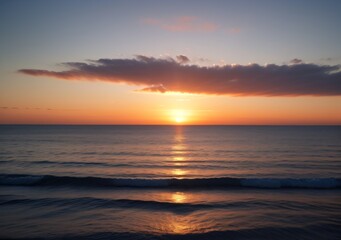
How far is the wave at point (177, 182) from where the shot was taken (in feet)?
67.6

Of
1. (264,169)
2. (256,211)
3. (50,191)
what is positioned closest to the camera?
(256,211)

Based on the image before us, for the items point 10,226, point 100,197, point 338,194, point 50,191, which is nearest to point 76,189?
point 50,191

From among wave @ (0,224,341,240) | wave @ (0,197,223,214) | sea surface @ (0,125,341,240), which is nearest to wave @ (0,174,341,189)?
sea surface @ (0,125,341,240)

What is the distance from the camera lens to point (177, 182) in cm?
2128

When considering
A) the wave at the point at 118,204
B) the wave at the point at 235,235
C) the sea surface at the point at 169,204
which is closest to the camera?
the wave at the point at 235,235

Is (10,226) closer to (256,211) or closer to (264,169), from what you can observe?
(256,211)

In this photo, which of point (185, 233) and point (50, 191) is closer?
point (185, 233)

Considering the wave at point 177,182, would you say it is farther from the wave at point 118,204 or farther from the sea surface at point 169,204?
the wave at point 118,204

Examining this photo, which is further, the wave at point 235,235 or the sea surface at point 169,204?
the sea surface at point 169,204

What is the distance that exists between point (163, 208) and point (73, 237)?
5.37m

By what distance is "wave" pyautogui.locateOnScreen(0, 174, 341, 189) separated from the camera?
20594 mm

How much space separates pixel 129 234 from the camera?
36.7 feet

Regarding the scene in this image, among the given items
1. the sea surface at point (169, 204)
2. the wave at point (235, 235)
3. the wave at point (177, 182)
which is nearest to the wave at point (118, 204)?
the sea surface at point (169, 204)

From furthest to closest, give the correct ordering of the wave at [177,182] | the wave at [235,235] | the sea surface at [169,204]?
the wave at [177,182]
the sea surface at [169,204]
the wave at [235,235]
